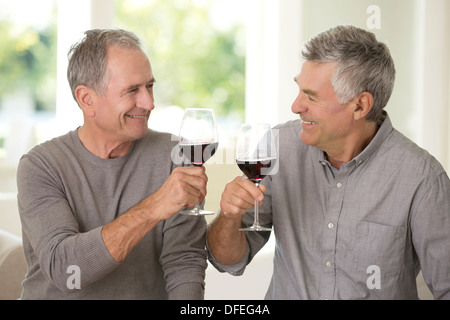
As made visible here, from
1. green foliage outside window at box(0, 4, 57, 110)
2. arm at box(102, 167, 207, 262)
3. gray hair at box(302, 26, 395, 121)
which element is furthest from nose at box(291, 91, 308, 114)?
green foliage outside window at box(0, 4, 57, 110)

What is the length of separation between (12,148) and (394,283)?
4554 mm

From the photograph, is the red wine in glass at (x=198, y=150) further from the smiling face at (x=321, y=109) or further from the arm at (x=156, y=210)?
the smiling face at (x=321, y=109)

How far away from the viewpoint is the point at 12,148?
18.3 feet

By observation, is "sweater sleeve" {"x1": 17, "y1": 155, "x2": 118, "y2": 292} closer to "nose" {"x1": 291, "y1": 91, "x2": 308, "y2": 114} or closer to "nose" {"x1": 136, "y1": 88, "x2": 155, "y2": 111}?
"nose" {"x1": 136, "y1": 88, "x2": 155, "y2": 111}

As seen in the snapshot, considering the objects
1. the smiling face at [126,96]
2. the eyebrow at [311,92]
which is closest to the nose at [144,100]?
the smiling face at [126,96]

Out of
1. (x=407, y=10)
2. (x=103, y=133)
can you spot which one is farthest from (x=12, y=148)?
(x=103, y=133)

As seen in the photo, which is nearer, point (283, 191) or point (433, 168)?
point (433, 168)

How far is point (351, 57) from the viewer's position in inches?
72.6

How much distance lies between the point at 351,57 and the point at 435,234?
0.58 metres

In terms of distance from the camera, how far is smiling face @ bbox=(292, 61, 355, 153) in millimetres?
1850

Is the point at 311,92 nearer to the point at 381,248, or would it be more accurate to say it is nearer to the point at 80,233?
the point at 381,248

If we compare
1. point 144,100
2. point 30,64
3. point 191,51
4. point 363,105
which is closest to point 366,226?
point 363,105

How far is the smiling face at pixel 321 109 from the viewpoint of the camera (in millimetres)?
1850

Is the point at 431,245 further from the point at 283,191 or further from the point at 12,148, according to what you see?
the point at 12,148
